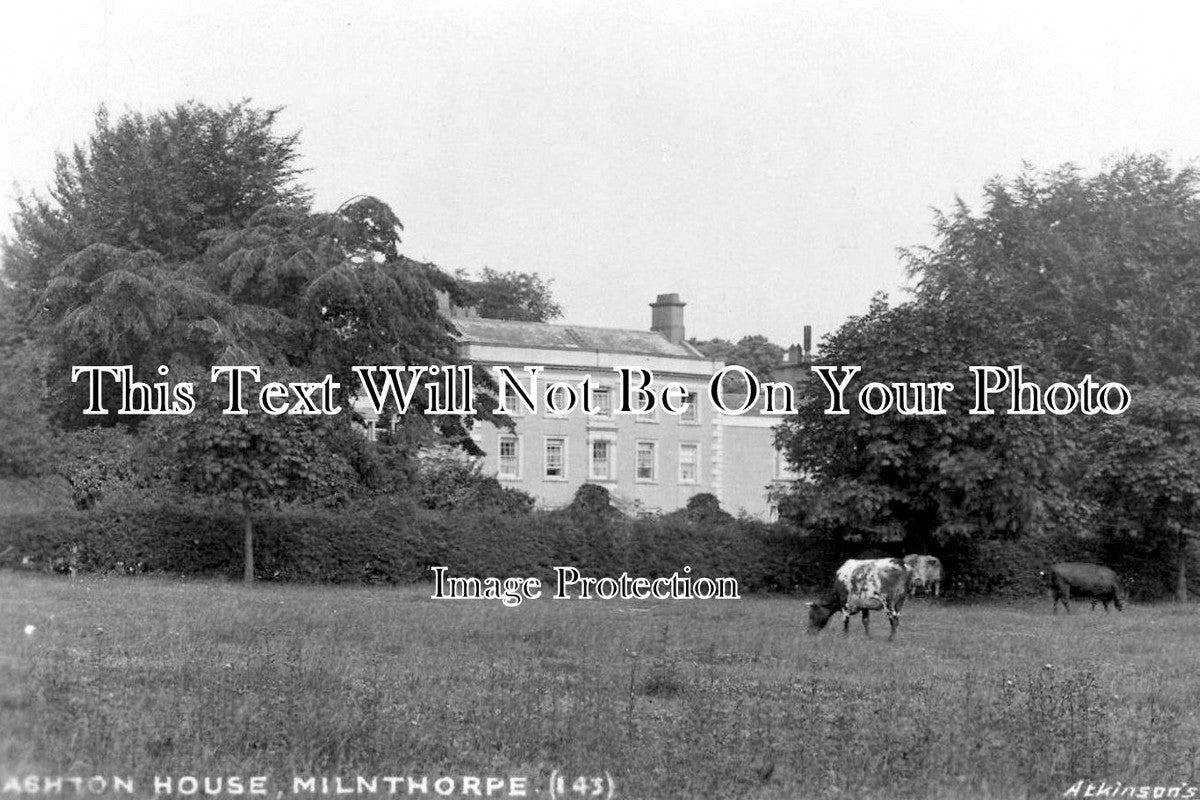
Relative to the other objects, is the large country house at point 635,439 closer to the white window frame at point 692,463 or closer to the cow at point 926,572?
the white window frame at point 692,463

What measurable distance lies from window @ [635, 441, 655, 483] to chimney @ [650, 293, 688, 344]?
4715 mm

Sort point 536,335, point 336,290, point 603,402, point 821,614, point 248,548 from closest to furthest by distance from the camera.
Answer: point 821,614, point 248,548, point 336,290, point 536,335, point 603,402

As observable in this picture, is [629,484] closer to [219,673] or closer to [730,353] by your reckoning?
[730,353]

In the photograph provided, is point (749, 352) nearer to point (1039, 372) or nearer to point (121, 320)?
point (1039, 372)

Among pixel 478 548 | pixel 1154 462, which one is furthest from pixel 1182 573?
pixel 478 548

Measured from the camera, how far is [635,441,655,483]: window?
6519 centimetres

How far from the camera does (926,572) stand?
41250 millimetres

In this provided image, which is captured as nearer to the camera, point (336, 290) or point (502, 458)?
point (336, 290)

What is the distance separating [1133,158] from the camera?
50.6 metres

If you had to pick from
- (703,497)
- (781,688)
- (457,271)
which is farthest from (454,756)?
(703,497)

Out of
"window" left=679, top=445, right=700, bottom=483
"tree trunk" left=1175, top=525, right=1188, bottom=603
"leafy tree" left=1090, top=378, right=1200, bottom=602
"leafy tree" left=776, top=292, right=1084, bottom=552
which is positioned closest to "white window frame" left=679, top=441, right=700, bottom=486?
"window" left=679, top=445, right=700, bottom=483

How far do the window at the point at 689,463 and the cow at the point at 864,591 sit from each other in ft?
130

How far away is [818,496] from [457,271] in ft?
56.4

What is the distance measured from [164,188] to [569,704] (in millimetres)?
32690
